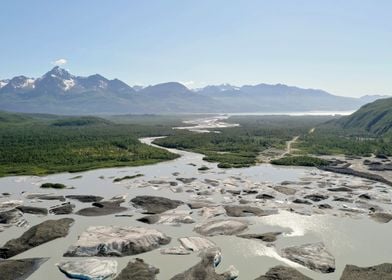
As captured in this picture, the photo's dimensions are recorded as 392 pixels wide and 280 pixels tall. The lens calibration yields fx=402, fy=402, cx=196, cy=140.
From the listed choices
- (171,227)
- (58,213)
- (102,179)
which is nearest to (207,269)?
(171,227)

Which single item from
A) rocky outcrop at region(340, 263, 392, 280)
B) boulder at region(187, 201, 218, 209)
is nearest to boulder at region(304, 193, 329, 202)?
boulder at region(187, 201, 218, 209)

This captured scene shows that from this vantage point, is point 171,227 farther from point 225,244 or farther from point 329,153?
point 329,153

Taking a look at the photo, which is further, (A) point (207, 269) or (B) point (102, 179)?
(B) point (102, 179)

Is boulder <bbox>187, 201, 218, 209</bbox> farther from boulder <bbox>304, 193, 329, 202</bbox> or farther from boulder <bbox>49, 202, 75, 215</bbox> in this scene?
boulder <bbox>49, 202, 75, 215</bbox>

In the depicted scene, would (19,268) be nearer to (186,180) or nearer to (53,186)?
(53,186)

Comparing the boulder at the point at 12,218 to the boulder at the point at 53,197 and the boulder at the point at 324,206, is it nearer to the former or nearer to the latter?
the boulder at the point at 53,197

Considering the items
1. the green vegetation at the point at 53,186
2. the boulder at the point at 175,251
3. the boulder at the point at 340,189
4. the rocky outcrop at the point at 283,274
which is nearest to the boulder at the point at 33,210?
the green vegetation at the point at 53,186
